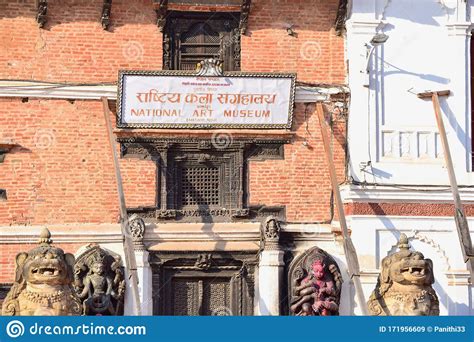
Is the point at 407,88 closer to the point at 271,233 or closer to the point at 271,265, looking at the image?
the point at 271,233

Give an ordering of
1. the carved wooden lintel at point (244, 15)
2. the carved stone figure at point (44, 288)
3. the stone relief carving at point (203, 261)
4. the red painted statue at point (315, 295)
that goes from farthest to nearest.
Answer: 1. the carved wooden lintel at point (244, 15)
2. the stone relief carving at point (203, 261)
3. the red painted statue at point (315, 295)
4. the carved stone figure at point (44, 288)

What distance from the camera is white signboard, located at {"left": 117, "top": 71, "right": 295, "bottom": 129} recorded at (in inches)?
1182

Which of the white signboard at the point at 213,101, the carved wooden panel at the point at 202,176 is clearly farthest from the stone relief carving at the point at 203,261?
Result: the white signboard at the point at 213,101

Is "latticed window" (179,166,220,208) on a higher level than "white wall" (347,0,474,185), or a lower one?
lower

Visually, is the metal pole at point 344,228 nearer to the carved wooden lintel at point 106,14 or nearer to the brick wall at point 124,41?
the brick wall at point 124,41

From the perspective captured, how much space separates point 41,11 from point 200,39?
7.64 ft

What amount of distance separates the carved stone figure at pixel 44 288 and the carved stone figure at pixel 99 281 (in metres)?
2.33

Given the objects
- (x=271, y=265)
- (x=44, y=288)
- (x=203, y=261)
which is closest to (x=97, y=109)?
(x=203, y=261)

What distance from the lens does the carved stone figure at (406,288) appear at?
27766mm

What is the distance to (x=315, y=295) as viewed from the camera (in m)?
29.7

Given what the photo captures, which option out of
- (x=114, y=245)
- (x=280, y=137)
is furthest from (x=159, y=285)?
(x=280, y=137)

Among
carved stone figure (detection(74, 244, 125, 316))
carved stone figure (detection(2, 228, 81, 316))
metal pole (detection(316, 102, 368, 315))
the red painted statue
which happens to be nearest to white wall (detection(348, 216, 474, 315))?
metal pole (detection(316, 102, 368, 315))

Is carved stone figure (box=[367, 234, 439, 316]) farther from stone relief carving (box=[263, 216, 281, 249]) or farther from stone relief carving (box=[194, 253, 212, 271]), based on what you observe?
stone relief carving (box=[194, 253, 212, 271])

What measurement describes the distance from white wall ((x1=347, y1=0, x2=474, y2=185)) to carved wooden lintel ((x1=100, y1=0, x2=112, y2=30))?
3.48 meters
